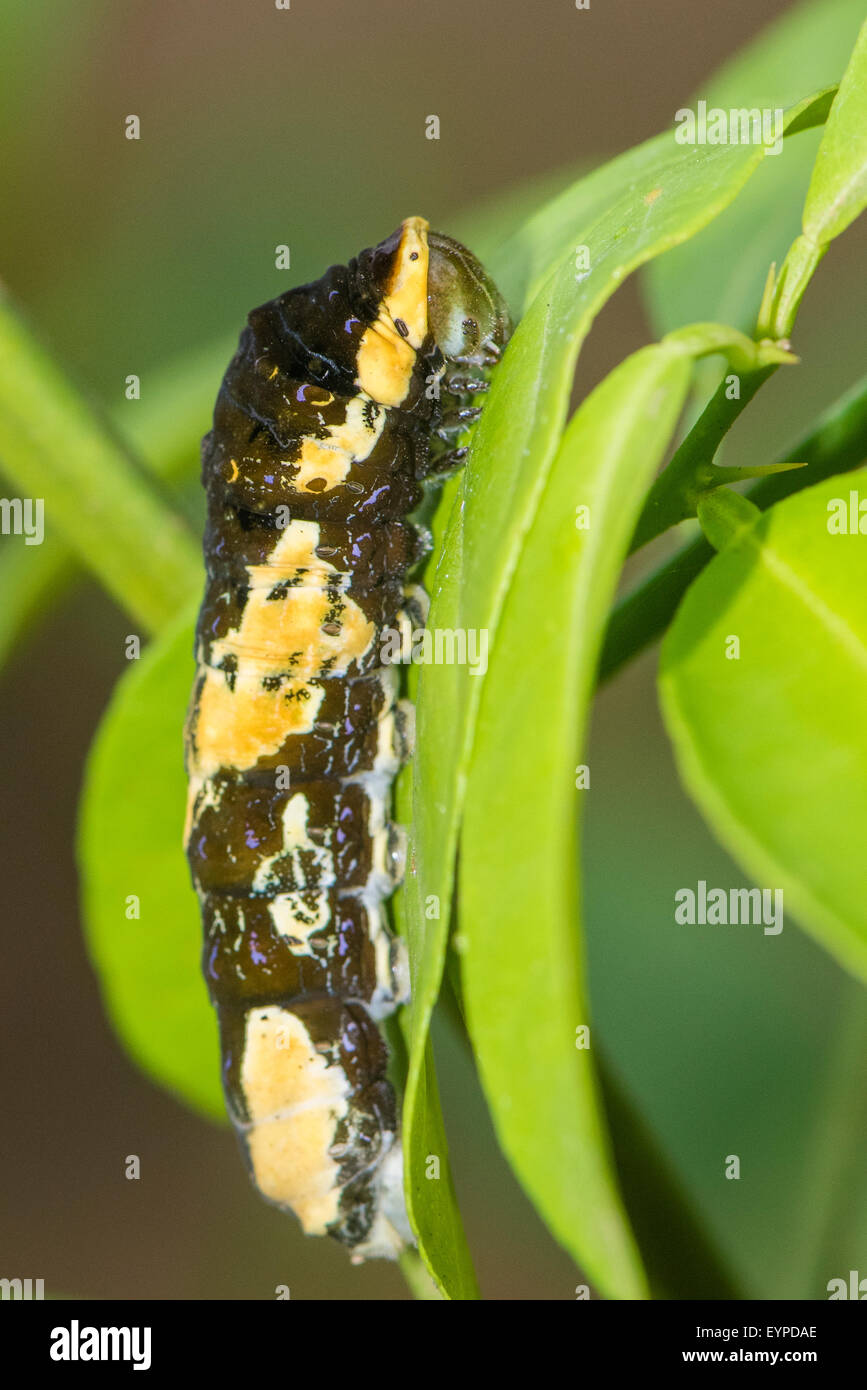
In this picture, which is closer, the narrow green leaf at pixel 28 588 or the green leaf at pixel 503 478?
the green leaf at pixel 503 478

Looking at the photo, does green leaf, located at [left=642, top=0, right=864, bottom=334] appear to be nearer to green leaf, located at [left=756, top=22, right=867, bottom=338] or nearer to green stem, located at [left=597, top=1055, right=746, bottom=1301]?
green leaf, located at [left=756, top=22, right=867, bottom=338]

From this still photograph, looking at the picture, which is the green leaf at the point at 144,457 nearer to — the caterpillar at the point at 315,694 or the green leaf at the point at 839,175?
the caterpillar at the point at 315,694

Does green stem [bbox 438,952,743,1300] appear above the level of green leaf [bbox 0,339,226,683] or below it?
below

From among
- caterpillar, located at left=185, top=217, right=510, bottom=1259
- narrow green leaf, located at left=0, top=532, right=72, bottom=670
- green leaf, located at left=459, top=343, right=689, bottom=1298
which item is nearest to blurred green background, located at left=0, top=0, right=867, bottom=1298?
caterpillar, located at left=185, top=217, right=510, bottom=1259

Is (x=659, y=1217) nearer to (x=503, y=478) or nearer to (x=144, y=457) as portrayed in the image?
(x=503, y=478)

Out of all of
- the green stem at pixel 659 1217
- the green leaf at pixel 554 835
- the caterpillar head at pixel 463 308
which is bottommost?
the green stem at pixel 659 1217

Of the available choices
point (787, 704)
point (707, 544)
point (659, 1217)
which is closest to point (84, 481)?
point (707, 544)

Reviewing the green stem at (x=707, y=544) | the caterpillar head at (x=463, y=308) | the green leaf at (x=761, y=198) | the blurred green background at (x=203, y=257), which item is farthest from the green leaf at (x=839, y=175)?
the blurred green background at (x=203, y=257)
